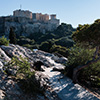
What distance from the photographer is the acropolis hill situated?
78250 mm

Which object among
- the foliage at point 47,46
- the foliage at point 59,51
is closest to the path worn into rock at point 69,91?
the foliage at point 59,51

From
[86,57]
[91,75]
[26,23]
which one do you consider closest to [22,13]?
[26,23]

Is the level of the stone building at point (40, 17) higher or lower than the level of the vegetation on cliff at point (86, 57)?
higher

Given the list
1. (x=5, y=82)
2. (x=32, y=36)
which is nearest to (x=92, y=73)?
(x=5, y=82)

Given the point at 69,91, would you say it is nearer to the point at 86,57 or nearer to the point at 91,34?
the point at 86,57

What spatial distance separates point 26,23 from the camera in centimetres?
8288

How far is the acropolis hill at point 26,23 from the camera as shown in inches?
3081

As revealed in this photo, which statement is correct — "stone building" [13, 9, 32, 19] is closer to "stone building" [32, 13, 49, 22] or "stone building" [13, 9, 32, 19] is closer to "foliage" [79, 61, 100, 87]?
"stone building" [32, 13, 49, 22]

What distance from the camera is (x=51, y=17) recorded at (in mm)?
98625

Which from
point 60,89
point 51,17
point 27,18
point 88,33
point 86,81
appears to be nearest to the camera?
point 60,89

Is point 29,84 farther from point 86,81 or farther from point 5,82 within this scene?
point 86,81

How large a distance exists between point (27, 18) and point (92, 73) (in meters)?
81.5

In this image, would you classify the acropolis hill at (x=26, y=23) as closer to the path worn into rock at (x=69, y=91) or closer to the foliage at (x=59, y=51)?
the foliage at (x=59, y=51)

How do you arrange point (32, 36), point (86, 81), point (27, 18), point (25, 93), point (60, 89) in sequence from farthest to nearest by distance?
1. point (27, 18)
2. point (32, 36)
3. point (86, 81)
4. point (60, 89)
5. point (25, 93)
